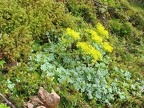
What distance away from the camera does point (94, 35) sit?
5.29 metres

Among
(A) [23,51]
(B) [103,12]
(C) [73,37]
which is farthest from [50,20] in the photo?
(B) [103,12]

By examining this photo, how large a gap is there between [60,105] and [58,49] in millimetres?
917

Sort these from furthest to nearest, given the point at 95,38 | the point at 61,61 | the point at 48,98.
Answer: the point at 95,38, the point at 61,61, the point at 48,98

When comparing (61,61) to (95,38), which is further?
(95,38)

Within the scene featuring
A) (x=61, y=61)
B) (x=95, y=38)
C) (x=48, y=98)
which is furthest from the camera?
(x=95, y=38)

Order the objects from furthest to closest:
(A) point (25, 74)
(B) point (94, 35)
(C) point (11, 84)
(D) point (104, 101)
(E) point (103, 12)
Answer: (E) point (103, 12), (B) point (94, 35), (D) point (104, 101), (A) point (25, 74), (C) point (11, 84)

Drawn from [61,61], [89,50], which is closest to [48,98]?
[61,61]

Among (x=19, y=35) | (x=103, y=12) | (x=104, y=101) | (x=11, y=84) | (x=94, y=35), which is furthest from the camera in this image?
(x=103, y=12)

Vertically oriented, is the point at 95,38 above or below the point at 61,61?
above

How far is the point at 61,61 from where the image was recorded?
488 centimetres

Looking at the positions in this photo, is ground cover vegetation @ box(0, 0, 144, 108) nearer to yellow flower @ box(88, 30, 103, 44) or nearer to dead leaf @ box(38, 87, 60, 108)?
yellow flower @ box(88, 30, 103, 44)

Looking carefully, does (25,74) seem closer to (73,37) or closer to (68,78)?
(68,78)

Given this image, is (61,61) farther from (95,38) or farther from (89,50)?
(95,38)

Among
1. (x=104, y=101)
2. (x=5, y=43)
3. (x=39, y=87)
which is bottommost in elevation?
(x=104, y=101)
